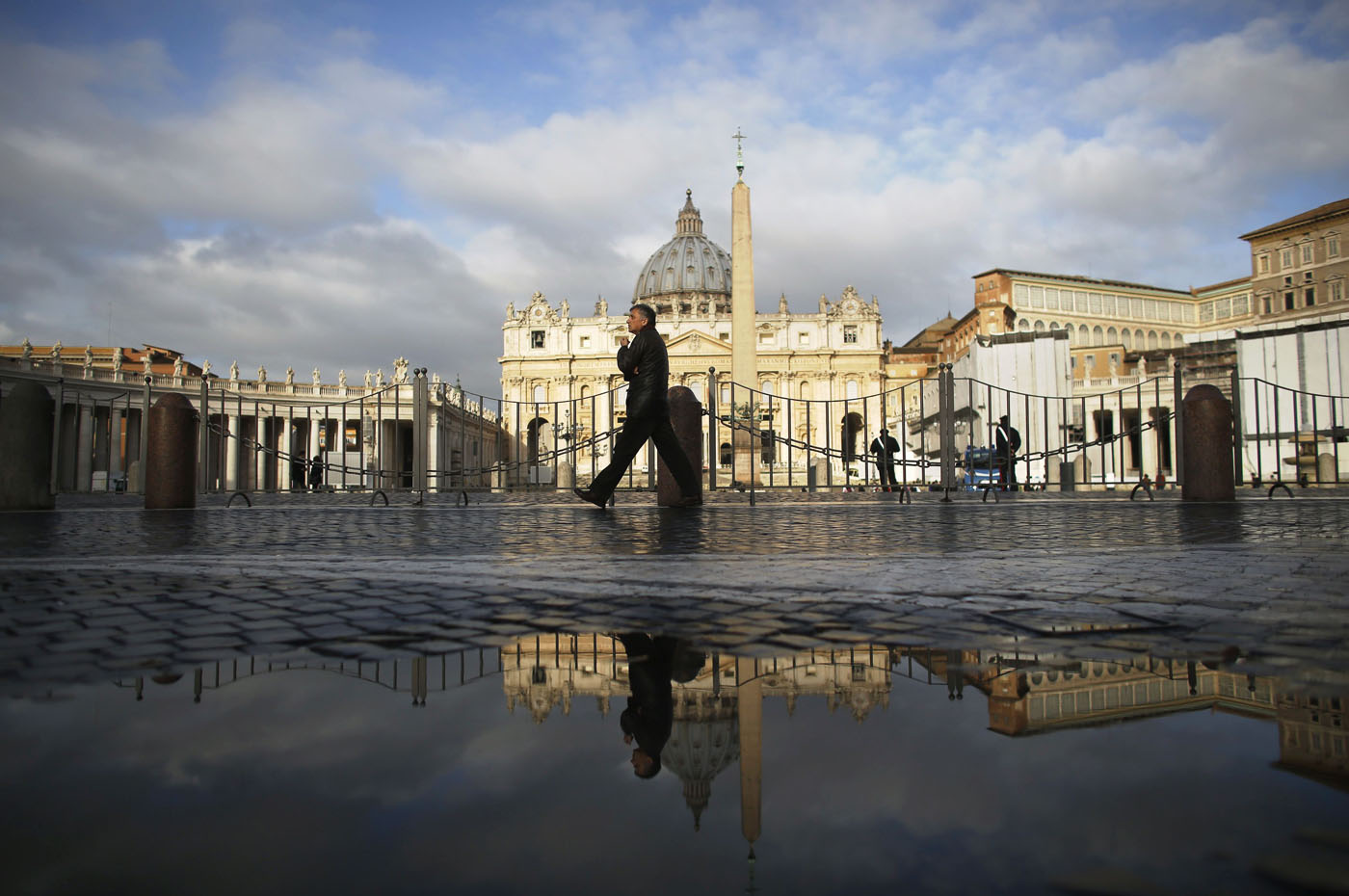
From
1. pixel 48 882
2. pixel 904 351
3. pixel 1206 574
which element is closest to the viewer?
pixel 48 882

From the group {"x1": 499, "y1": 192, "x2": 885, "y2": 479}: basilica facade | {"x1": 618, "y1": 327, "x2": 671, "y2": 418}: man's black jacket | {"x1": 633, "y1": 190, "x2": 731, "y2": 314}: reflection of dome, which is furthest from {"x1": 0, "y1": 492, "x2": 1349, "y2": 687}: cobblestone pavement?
{"x1": 633, "y1": 190, "x2": 731, "y2": 314}: reflection of dome

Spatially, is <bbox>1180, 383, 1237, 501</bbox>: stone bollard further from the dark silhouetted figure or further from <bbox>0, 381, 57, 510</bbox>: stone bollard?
<bbox>0, 381, 57, 510</bbox>: stone bollard

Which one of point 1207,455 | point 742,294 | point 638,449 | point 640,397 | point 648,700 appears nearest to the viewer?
point 648,700

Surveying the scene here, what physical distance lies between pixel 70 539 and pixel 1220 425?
424 inches

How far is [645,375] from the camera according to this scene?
8.00 m

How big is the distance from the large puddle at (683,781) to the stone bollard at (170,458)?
8926 millimetres

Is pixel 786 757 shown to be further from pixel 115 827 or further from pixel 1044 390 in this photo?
pixel 1044 390

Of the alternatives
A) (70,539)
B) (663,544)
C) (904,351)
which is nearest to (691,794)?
(663,544)

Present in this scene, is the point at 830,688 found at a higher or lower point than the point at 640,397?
lower

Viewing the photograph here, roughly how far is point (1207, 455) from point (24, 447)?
42.5 feet

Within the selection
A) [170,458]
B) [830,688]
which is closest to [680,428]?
[170,458]

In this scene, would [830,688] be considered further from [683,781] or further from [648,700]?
[683,781]

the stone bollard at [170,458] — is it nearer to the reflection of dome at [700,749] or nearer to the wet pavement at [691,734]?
the wet pavement at [691,734]

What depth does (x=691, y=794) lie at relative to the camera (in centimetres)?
116
